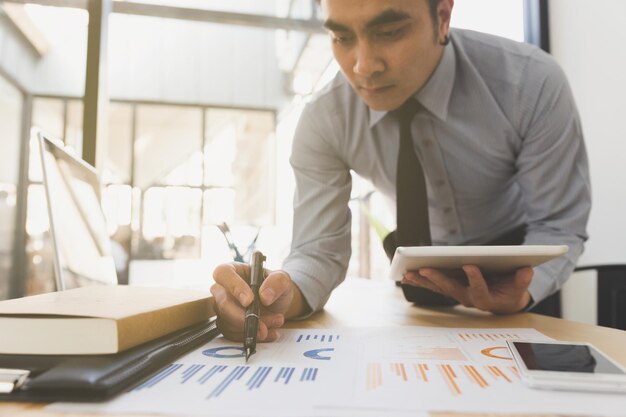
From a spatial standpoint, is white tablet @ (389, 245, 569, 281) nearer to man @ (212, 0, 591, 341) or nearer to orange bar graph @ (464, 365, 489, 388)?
man @ (212, 0, 591, 341)

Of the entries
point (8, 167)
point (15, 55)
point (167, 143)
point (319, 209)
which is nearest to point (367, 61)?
point (319, 209)

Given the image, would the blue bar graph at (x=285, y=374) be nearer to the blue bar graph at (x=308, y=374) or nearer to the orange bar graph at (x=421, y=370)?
the blue bar graph at (x=308, y=374)

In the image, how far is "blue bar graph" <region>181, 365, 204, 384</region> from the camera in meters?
0.42

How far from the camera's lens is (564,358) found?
17.8 inches

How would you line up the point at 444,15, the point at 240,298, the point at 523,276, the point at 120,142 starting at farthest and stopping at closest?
the point at 120,142 → the point at 444,15 → the point at 523,276 → the point at 240,298

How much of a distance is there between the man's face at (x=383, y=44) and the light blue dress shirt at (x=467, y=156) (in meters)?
0.09

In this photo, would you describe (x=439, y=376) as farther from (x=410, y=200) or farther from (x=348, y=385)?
(x=410, y=200)

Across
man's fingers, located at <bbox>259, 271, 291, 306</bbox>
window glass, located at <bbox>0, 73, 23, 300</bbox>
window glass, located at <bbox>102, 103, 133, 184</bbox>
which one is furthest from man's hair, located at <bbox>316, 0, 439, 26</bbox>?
window glass, located at <bbox>102, 103, 133, 184</bbox>

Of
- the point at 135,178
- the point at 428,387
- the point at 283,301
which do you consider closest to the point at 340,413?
the point at 428,387

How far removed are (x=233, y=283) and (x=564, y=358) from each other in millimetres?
420

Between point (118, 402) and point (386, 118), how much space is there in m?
0.90

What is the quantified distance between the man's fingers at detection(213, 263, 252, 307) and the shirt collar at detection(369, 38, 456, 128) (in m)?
0.59

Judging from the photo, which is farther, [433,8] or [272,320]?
[433,8]

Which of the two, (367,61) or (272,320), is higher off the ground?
(367,61)
